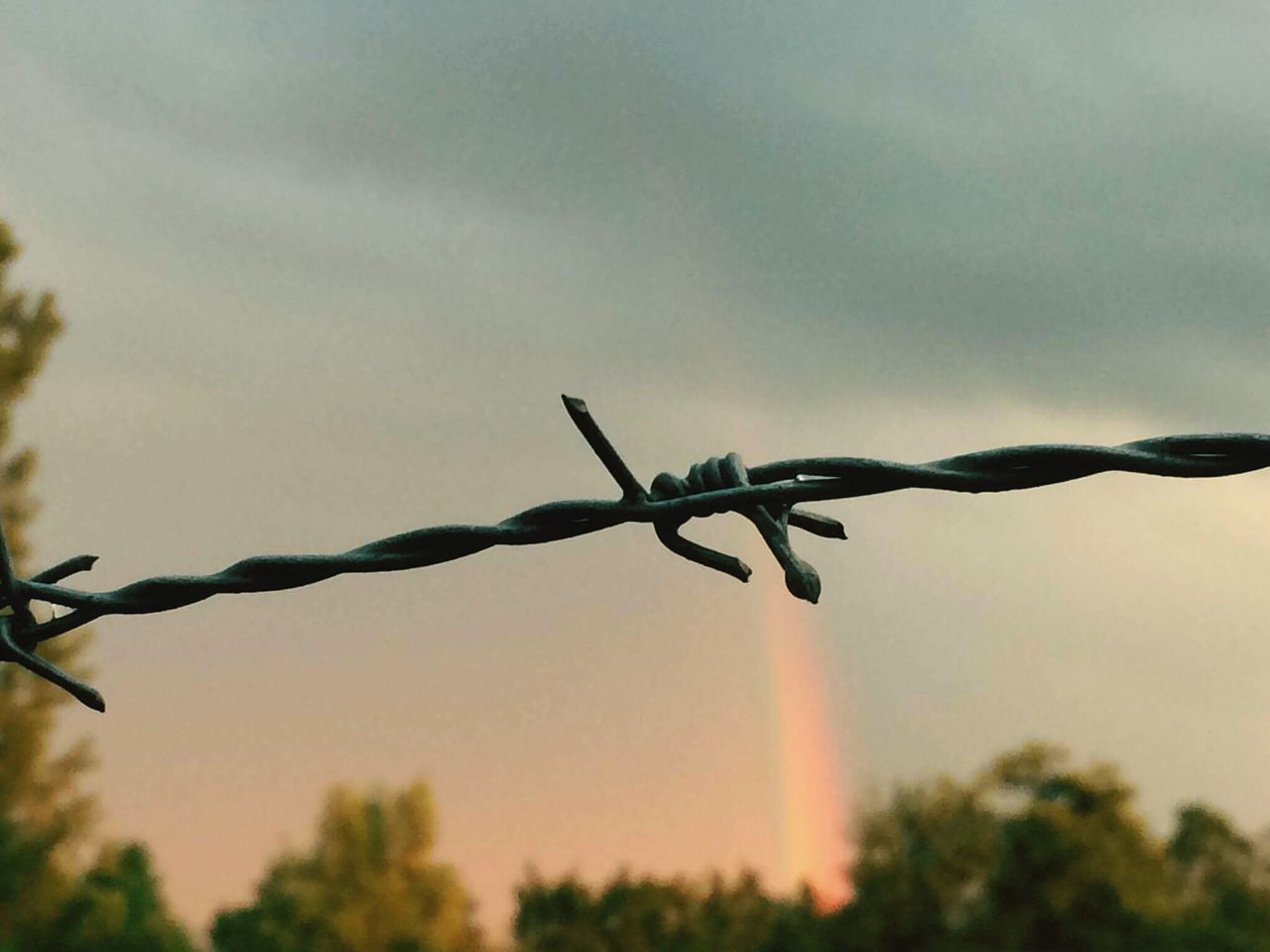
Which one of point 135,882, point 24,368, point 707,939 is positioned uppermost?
point 24,368

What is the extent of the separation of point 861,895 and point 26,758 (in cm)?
1503

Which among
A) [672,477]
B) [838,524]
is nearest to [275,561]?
[672,477]

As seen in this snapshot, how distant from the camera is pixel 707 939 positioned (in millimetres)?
28438

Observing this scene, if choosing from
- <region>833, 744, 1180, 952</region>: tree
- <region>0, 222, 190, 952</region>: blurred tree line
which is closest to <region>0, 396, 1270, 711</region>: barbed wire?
<region>0, 222, 190, 952</region>: blurred tree line

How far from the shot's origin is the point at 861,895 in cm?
2784

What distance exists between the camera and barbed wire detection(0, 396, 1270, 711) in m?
1.50

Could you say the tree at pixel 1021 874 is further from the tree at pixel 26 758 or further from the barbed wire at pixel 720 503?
the barbed wire at pixel 720 503

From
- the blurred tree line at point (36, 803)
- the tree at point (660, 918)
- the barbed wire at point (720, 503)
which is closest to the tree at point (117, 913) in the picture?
the blurred tree line at point (36, 803)

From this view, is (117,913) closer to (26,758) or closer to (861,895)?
(26,758)

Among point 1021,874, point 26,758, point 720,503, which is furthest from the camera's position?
point 1021,874

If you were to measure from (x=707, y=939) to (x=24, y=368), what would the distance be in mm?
16037

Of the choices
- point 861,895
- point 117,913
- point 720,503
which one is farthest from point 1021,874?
point 720,503

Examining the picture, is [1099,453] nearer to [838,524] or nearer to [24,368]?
[838,524]

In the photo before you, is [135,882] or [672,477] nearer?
[672,477]
